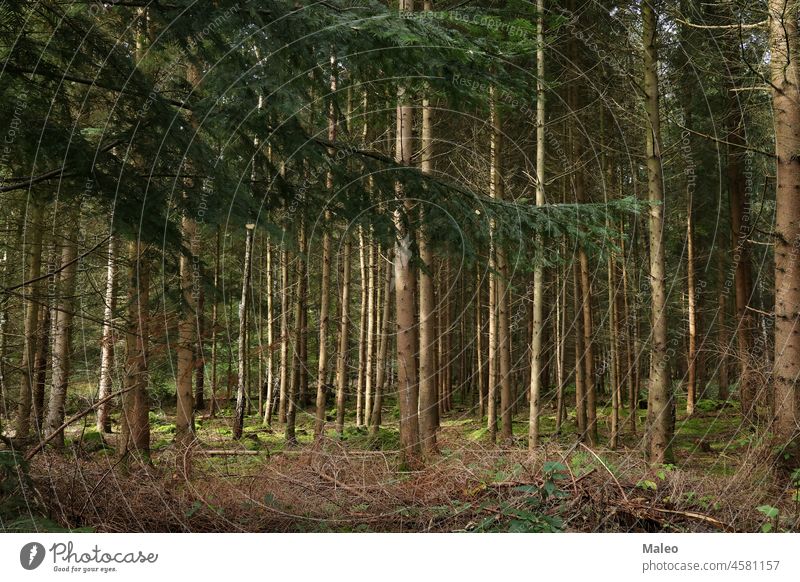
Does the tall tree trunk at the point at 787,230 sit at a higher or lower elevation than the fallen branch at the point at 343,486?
higher

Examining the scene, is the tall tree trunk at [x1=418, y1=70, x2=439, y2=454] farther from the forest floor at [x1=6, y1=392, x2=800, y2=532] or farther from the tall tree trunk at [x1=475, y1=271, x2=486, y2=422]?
the forest floor at [x1=6, y1=392, x2=800, y2=532]

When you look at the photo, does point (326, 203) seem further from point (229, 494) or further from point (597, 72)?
point (597, 72)

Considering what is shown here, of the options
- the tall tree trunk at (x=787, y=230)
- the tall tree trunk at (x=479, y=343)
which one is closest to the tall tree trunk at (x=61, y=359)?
the tall tree trunk at (x=479, y=343)

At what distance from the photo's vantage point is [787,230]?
7.23 m

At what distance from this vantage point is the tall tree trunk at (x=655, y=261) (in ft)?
33.7

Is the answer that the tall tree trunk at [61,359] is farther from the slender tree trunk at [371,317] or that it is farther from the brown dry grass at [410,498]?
the slender tree trunk at [371,317]

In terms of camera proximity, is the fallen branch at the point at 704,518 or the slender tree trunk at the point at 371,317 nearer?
the fallen branch at the point at 704,518

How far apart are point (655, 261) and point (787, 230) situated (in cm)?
302

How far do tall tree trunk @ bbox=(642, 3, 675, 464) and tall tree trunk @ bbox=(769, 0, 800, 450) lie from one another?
2.80 meters

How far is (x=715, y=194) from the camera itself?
1984 centimetres

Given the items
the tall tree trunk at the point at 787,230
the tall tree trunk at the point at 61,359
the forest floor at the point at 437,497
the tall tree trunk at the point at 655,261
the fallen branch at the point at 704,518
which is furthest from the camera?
the tall tree trunk at the point at 61,359

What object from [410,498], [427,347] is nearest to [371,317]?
[427,347]
